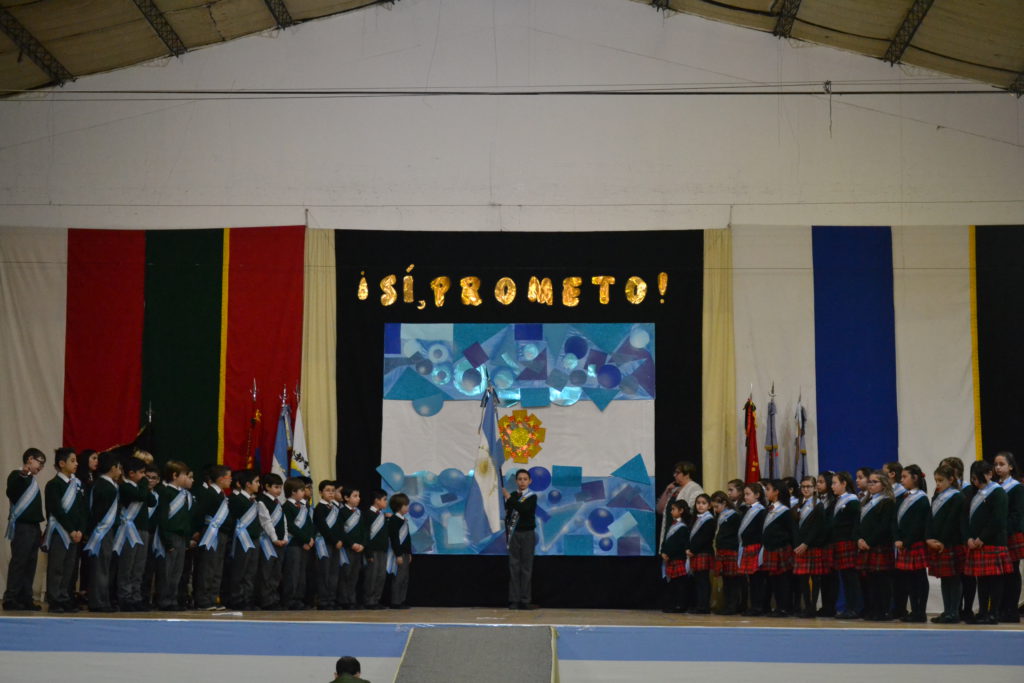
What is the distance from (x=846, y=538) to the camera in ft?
33.7

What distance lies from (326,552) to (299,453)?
143 centimetres

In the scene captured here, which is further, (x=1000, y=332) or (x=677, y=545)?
Answer: (x=1000, y=332)

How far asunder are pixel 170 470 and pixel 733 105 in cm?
693

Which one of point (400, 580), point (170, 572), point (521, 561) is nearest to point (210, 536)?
point (170, 572)

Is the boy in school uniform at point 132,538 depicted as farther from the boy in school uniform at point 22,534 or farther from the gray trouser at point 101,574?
the boy in school uniform at point 22,534

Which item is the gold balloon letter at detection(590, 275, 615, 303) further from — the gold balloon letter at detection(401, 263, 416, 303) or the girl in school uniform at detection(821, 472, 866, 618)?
the girl in school uniform at detection(821, 472, 866, 618)

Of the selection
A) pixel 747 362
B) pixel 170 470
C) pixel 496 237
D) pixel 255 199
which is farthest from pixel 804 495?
pixel 255 199

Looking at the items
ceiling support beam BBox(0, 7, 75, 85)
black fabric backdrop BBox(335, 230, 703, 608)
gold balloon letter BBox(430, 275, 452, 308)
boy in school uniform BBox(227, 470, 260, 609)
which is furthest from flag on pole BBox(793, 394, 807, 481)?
ceiling support beam BBox(0, 7, 75, 85)

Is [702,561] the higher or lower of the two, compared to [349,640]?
higher

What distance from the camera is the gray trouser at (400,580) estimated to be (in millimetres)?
11641

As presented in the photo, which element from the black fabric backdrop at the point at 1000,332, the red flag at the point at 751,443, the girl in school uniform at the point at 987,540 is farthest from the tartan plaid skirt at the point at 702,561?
the black fabric backdrop at the point at 1000,332

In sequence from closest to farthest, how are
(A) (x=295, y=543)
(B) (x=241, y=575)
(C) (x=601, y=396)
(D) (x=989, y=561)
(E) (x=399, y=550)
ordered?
(D) (x=989, y=561)
(B) (x=241, y=575)
(A) (x=295, y=543)
(E) (x=399, y=550)
(C) (x=601, y=396)

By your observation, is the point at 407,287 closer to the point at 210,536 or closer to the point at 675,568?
the point at 210,536

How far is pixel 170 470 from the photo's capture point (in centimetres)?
1054
